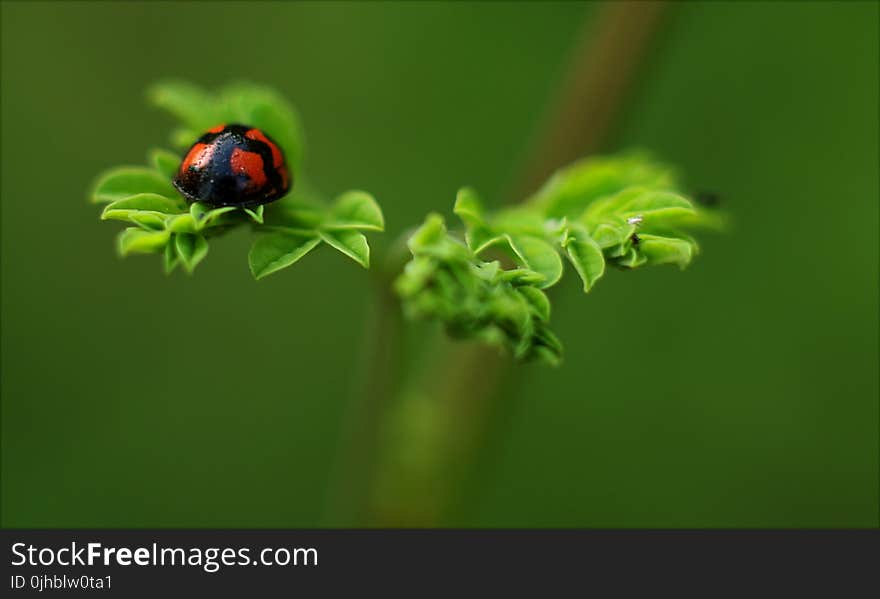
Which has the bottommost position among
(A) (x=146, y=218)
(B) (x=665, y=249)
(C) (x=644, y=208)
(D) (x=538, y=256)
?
(A) (x=146, y=218)

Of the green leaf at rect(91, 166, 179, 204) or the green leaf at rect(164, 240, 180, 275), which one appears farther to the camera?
the green leaf at rect(91, 166, 179, 204)

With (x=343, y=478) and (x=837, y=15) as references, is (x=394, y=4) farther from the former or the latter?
(x=343, y=478)

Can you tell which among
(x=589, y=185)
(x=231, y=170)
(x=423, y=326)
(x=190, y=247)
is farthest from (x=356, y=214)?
(x=423, y=326)

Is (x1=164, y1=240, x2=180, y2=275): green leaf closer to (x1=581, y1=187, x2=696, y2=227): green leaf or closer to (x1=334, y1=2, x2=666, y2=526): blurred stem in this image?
(x1=334, y1=2, x2=666, y2=526): blurred stem

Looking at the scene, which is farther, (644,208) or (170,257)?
(644,208)

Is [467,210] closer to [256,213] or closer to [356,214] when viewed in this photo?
[356,214]

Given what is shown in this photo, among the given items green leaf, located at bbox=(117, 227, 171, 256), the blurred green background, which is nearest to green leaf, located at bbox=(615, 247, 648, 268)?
green leaf, located at bbox=(117, 227, 171, 256)
